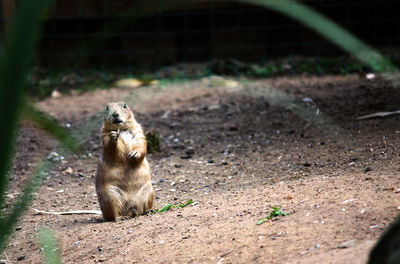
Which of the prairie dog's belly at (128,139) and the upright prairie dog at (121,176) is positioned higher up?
the prairie dog's belly at (128,139)

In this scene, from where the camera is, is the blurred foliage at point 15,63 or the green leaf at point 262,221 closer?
the blurred foliage at point 15,63

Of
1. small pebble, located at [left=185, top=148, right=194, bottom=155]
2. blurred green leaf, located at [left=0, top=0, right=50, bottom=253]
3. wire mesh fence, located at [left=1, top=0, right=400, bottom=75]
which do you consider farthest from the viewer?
wire mesh fence, located at [left=1, top=0, right=400, bottom=75]

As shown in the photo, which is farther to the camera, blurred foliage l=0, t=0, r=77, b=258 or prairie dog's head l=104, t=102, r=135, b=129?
prairie dog's head l=104, t=102, r=135, b=129

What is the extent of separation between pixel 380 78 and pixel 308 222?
4.99 metres

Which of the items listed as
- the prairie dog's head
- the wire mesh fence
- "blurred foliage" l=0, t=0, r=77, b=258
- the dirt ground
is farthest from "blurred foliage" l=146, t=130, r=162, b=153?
"blurred foliage" l=0, t=0, r=77, b=258

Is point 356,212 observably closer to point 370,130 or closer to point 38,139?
point 370,130

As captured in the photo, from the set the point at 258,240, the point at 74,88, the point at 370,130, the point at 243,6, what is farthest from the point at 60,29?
the point at 258,240

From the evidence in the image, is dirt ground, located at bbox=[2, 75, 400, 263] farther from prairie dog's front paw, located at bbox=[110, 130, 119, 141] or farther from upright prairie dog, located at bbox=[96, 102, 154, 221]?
prairie dog's front paw, located at bbox=[110, 130, 119, 141]

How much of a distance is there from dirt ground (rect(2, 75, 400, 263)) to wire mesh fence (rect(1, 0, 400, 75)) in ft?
3.85

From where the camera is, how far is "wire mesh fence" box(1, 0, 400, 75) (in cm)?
909

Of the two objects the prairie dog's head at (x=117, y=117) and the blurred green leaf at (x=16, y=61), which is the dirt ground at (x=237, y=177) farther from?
the prairie dog's head at (x=117, y=117)

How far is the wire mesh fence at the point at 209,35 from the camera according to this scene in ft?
29.8

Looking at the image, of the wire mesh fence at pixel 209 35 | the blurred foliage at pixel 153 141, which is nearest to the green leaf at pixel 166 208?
the blurred foliage at pixel 153 141

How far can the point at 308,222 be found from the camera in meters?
2.91
